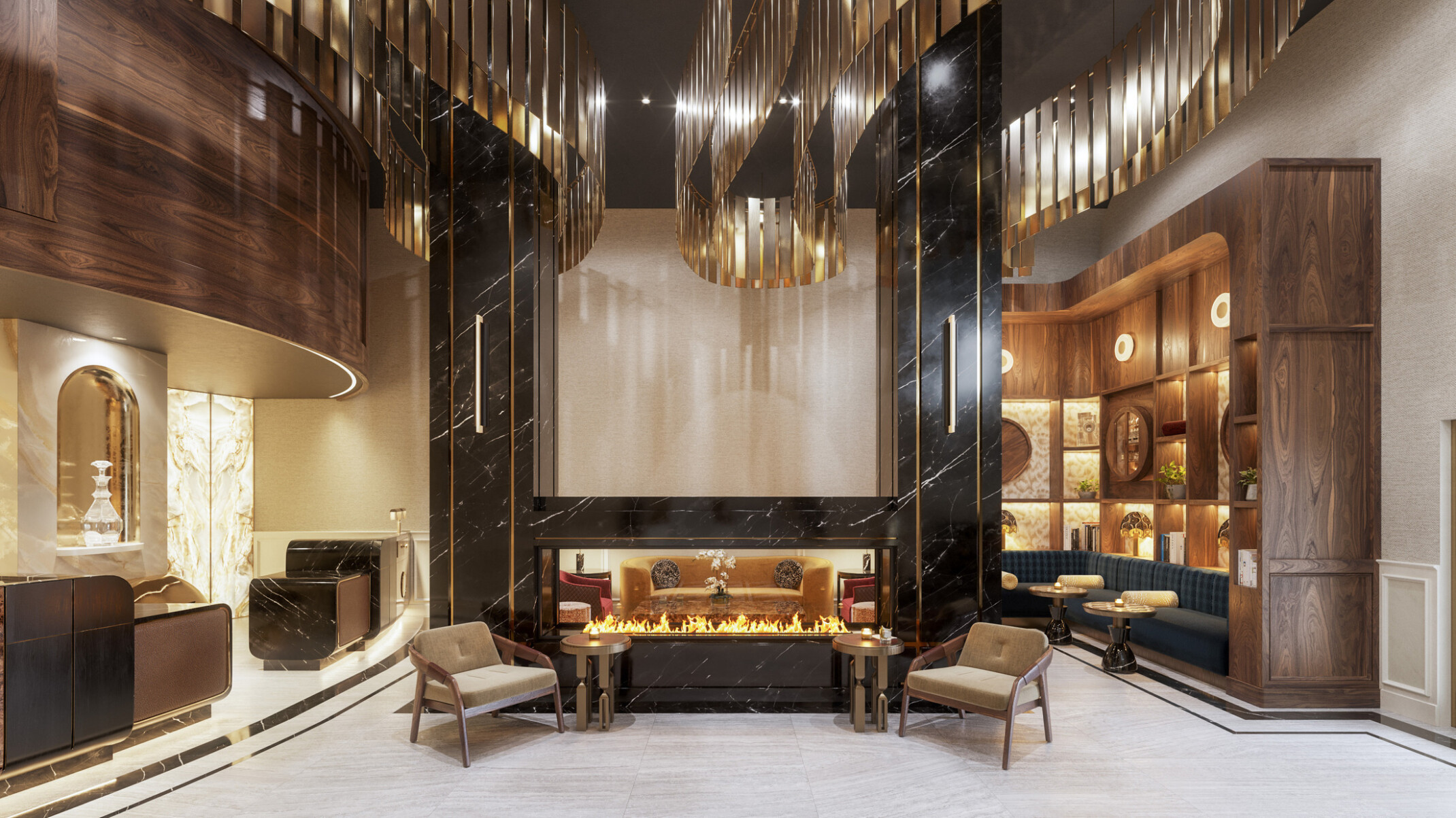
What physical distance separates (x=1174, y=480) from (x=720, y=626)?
5655 millimetres

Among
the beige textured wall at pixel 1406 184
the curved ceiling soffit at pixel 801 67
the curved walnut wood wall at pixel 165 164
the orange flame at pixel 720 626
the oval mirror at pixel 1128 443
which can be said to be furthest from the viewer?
the oval mirror at pixel 1128 443

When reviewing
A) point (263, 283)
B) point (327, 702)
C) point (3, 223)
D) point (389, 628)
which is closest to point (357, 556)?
point (389, 628)

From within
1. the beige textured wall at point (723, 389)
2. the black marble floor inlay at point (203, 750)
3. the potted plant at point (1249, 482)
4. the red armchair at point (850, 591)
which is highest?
the beige textured wall at point (723, 389)

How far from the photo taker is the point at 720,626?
254 inches

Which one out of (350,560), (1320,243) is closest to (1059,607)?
(1320,243)

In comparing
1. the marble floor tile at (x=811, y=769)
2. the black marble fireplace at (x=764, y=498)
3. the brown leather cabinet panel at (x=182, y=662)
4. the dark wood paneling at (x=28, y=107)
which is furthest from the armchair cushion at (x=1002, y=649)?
the dark wood paneling at (x=28, y=107)

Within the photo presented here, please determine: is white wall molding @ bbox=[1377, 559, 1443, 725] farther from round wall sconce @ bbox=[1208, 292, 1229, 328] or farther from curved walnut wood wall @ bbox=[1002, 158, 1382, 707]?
round wall sconce @ bbox=[1208, 292, 1229, 328]

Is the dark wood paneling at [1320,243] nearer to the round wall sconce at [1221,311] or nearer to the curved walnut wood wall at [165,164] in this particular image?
the round wall sconce at [1221,311]

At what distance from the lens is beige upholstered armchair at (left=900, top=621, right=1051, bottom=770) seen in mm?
5125

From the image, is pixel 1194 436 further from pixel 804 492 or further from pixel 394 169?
pixel 394 169

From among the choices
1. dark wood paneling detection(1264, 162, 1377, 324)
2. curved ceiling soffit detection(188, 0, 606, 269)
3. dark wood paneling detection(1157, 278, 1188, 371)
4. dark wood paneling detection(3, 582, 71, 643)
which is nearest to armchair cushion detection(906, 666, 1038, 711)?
dark wood paneling detection(1264, 162, 1377, 324)

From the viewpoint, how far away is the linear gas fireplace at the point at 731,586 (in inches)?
251

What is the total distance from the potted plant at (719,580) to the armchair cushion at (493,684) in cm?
153

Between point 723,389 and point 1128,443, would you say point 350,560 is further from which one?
point 1128,443
